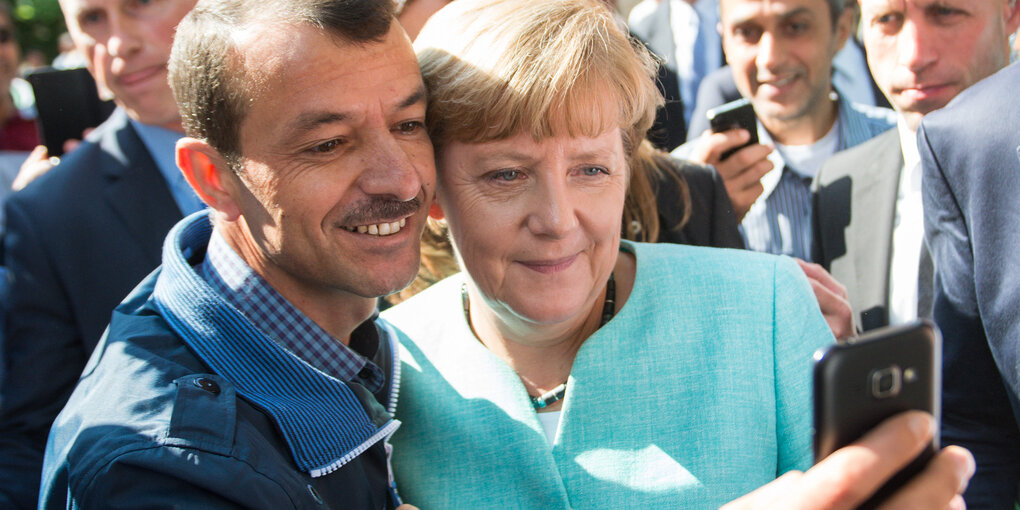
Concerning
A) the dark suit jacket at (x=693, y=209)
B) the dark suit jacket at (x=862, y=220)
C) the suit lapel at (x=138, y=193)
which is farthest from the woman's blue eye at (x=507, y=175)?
the dark suit jacket at (x=862, y=220)

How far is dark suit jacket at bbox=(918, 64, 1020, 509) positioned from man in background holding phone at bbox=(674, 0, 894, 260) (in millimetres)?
1347

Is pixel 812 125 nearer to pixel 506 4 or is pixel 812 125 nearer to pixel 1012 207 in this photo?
pixel 1012 207

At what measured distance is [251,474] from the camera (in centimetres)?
155

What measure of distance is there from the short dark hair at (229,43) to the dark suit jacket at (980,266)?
4.47 feet

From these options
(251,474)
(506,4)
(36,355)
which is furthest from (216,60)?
(36,355)

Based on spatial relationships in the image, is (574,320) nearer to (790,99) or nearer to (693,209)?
(693,209)

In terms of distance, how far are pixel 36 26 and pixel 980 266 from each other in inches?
932

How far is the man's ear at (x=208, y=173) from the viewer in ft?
6.46

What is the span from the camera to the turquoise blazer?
6.37ft

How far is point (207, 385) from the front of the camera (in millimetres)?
1662

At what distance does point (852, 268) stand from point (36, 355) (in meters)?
2.66

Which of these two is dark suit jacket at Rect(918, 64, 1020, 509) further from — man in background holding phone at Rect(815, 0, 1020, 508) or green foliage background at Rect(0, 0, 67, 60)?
green foliage background at Rect(0, 0, 67, 60)

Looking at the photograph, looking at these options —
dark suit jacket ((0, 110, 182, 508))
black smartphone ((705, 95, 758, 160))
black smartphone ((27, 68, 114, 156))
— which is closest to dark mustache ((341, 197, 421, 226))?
dark suit jacket ((0, 110, 182, 508))

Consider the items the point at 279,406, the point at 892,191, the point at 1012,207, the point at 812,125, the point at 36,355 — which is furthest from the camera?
the point at 812,125
